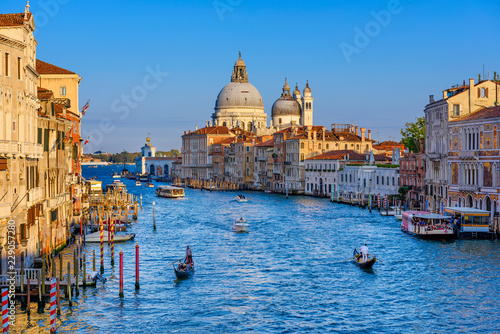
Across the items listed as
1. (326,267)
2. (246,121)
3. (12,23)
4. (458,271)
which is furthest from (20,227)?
(246,121)

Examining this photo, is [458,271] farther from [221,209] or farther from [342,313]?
[221,209]

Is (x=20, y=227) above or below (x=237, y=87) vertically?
below

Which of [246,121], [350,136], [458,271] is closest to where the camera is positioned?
[458,271]

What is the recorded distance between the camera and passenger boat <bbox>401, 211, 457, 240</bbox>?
33.4 m

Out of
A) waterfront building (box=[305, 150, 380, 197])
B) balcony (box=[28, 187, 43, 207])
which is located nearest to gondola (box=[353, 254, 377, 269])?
balcony (box=[28, 187, 43, 207])

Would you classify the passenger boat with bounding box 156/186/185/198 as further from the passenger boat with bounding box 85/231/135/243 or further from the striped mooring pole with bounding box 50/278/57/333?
the striped mooring pole with bounding box 50/278/57/333

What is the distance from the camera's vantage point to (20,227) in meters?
19.6

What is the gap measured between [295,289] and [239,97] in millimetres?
111390

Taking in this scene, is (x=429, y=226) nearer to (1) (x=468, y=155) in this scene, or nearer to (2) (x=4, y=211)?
(1) (x=468, y=155)

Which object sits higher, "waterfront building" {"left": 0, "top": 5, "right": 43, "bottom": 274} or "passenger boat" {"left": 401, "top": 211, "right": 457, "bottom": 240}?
"waterfront building" {"left": 0, "top": 5, "right": 43, "bottom": 274}

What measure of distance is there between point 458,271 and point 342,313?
740 cm

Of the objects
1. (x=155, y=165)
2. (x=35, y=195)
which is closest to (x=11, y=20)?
(x=35, y=195)

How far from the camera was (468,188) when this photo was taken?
36625mm

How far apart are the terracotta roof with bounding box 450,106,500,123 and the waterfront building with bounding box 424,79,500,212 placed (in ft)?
3.48
